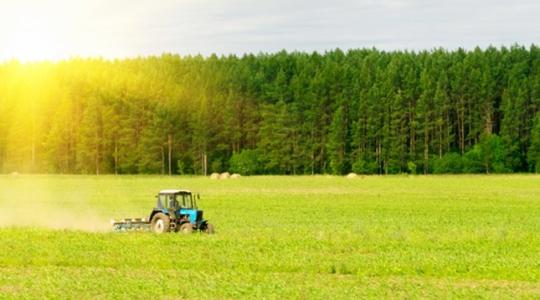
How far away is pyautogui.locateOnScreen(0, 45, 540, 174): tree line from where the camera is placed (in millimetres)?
121688

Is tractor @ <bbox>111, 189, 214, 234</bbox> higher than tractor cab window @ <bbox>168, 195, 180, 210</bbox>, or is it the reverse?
tractor cab window @ <bbox>168, 195, 180, 210</bbox>

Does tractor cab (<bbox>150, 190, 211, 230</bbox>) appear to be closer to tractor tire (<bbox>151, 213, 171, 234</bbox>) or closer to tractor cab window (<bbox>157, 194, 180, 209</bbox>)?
tractor cab window (<bbox>157, 194, 180, 209</bbox>)

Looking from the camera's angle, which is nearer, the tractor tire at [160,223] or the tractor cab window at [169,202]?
the tractor tire at [160,223]

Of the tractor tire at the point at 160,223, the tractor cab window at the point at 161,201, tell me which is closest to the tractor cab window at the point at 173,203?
the tractor cab window at the point at 161,201

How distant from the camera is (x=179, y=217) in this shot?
112ft

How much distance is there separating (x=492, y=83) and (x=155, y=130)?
48953 mm

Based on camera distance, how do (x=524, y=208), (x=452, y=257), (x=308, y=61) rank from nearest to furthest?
1. (x=452, y=257)
2. (x=524, y=208)
3. (x=308, y=61)

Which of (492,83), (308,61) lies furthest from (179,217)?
(308,61)

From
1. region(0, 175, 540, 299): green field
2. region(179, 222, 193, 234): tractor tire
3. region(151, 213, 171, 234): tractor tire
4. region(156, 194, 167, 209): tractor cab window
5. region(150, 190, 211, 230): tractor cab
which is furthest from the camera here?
region(156, 194, 167, 209): tractor cab window

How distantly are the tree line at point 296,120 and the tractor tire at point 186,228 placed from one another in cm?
8609

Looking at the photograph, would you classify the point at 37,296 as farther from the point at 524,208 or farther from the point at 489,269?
the point at 524,208

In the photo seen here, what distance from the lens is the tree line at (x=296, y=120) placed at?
122 metres

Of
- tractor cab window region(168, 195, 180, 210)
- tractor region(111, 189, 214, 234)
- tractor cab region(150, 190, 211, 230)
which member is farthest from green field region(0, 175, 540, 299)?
tractor cab window region(168, 195, 180, 210)

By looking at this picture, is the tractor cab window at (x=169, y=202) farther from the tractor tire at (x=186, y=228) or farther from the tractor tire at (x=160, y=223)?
the tractor tire at (x=186, y=228)
